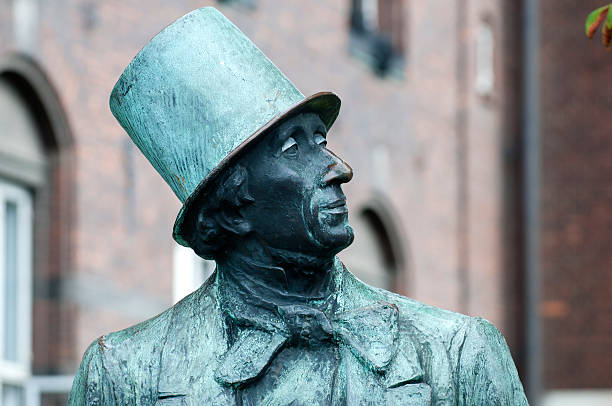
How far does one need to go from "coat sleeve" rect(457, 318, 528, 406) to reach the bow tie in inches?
6.1

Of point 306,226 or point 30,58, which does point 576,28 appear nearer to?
point 30,58

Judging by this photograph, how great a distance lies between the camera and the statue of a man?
3.75 meters

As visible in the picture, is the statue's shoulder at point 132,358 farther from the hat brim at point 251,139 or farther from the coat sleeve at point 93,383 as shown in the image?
the hat brim at point 251,139

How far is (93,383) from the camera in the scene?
150 inches

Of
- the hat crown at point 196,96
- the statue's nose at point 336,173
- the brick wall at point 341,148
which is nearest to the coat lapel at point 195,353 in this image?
the hat crown at point 196,96

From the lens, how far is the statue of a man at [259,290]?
375cm

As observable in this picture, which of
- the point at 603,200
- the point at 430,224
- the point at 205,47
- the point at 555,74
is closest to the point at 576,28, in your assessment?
the point at 555,74

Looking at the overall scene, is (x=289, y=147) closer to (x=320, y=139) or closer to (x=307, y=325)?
(x=320, y=139)

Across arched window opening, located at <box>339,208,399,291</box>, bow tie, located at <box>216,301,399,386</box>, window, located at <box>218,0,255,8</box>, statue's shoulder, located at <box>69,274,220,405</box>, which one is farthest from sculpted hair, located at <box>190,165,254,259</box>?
arched window opening, located at <box>339,208,399,291</box>

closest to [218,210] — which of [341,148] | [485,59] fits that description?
[341,148]

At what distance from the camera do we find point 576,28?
22.5 metres

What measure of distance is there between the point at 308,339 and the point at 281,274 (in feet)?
0.51

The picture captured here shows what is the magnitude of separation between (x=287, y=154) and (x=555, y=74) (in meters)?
19.0

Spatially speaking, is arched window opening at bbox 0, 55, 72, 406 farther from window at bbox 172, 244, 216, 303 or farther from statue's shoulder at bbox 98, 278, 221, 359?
statue's shoulder at bbox 98, 278, 221, 359
